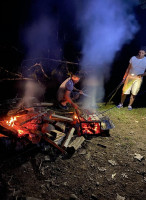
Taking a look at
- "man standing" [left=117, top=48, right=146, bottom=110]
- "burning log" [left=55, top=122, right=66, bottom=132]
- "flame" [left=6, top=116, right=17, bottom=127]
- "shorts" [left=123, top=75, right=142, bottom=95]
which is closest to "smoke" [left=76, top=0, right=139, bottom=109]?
"shorts" [left=123, top=75, right=142, bottom=95]

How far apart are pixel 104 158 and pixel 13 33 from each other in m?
9.53

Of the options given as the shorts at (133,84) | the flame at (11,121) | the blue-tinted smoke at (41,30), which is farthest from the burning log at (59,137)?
the blue-tinted smoke at (41,30)

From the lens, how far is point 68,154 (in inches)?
175

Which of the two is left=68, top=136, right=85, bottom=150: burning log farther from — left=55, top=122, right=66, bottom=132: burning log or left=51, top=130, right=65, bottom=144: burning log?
left=55, top=122, right=66, bottom=132: burning log

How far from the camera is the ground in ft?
10.6

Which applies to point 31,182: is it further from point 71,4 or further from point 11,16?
point 71,4

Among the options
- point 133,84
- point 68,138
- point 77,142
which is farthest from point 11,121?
point 133,84

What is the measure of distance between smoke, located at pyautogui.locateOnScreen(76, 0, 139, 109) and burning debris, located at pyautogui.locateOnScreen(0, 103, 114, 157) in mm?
3484

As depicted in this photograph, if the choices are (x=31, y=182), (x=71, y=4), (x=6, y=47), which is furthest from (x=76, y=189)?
(x=71, y=4)

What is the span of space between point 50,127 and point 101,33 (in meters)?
8.78

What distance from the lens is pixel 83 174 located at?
3812 millimetres

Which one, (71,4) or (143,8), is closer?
(143,8)

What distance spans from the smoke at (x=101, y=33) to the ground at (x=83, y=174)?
14.5 feet

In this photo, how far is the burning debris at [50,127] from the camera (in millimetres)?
4391
